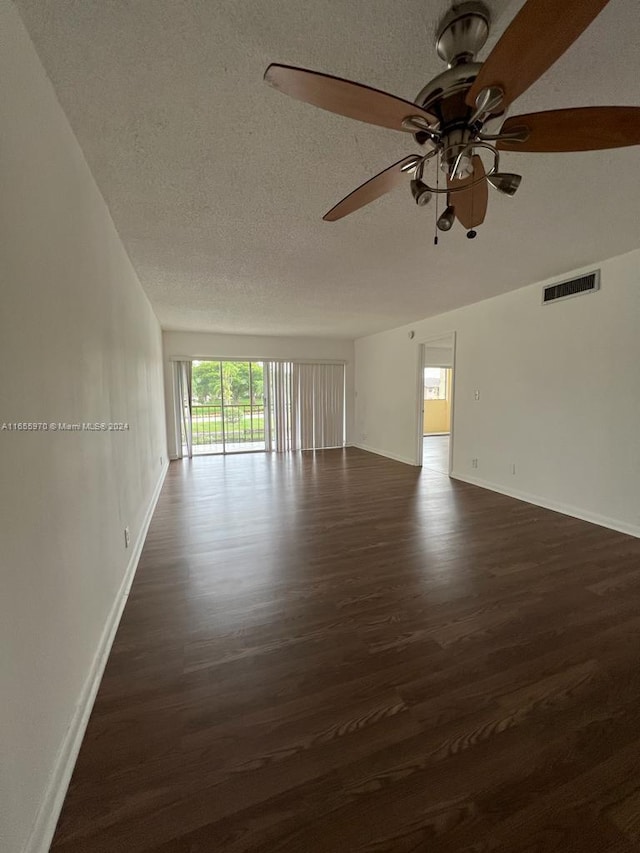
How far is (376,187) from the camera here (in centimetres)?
140

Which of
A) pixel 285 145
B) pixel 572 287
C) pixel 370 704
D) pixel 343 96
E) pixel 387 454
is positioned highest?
pixel 285 145

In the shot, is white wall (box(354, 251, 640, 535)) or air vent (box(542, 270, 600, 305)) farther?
air vent (box(542, 270, 600, 305))

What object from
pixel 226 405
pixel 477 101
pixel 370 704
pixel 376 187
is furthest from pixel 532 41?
pixel 226 405

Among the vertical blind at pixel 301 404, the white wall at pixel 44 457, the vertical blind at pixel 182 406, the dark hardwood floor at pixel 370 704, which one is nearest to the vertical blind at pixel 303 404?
the vertical blind at pixel 301 404

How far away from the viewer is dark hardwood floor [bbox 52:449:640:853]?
105 centimetres

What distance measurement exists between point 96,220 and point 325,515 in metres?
3.03

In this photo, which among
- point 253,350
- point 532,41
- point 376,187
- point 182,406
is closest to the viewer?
point 532,41

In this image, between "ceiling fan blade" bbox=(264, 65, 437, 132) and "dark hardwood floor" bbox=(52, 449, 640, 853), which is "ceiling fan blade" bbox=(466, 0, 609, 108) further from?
"dark hardwood floor" bbox=(52, 449, 640, 853)

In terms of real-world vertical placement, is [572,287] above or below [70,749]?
above

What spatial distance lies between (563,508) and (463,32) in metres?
3.89

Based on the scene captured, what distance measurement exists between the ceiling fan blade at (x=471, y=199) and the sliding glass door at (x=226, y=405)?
6.07 meters

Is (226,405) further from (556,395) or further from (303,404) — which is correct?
(556,395)

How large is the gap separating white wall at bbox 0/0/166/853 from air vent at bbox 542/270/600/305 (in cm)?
401

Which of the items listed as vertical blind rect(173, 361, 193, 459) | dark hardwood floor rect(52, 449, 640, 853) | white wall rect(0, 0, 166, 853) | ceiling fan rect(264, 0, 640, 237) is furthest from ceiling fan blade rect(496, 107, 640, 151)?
vertical blind rect(173, 361, 193, 459)
